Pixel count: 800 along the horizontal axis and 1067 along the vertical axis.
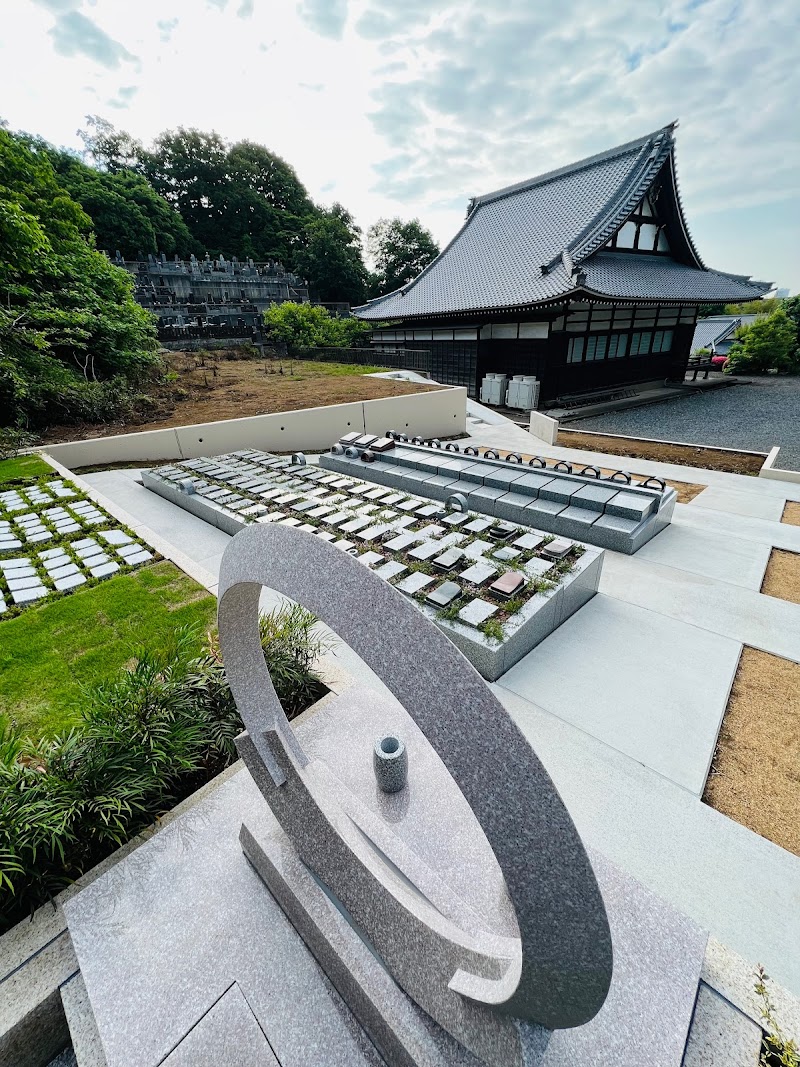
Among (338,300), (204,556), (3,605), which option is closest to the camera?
(3,605)

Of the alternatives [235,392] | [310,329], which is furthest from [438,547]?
[310,329]

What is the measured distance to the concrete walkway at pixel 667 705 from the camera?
247 cm

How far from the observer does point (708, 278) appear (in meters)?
19.6

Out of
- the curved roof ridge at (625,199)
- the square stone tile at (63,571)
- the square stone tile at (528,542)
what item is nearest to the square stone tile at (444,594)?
the square stone tile at (528,542)

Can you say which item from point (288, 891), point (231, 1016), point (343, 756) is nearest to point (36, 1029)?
point (231, 1016)

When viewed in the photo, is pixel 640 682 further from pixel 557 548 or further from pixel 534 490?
pixel 534 490

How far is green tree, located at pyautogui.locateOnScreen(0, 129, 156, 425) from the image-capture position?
33.6ft

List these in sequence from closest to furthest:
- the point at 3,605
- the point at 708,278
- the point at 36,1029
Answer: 1. the point at 36,1029
2. the point at 3,605
3. the point at 708,278

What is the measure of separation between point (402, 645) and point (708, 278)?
2524 centimetres

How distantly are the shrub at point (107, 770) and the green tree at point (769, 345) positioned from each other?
30839 mm

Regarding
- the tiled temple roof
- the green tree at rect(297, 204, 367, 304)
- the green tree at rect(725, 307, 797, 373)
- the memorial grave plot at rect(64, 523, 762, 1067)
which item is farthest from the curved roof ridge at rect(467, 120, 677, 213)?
the memorial grave plot at rect(64, 523, 762, 1067)

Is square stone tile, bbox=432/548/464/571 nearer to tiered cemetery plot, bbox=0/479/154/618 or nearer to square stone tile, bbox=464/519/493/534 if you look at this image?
square stone tile, bbox=464/519/493/534

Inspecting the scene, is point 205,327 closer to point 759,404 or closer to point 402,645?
point 759,404

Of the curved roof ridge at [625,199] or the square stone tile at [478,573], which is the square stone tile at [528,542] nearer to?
the square stone tile at [478,573]
